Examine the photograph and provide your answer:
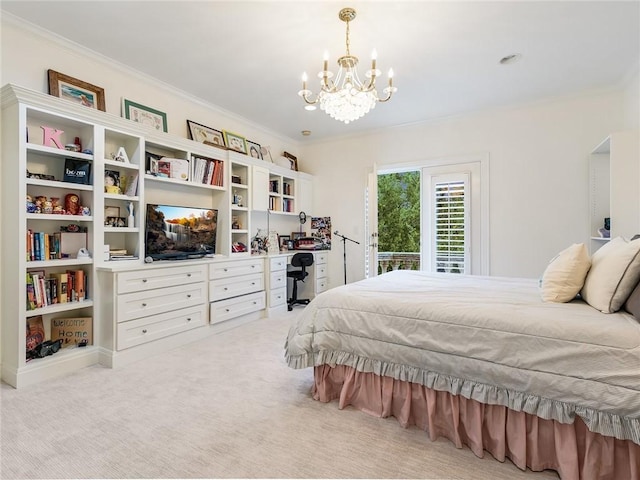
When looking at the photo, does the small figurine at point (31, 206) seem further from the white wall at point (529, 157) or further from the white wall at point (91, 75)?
the white wall at point (529, 157)

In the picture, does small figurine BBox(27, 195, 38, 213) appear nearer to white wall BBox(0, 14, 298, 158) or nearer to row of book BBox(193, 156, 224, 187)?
white wall BBox(0, 14, 298, 158)

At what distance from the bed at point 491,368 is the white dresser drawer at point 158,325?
4.99 feet

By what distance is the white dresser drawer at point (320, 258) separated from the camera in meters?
4.95

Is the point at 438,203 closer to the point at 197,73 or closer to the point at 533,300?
the point at 533,300

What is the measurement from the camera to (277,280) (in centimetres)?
438

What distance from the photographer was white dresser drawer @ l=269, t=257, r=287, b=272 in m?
4.26

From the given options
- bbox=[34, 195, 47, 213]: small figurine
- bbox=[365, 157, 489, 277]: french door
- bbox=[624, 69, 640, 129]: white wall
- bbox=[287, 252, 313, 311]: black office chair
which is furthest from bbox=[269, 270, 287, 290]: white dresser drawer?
bbox=[624, 69, 640, 129]: white wall

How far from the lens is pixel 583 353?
1.32m

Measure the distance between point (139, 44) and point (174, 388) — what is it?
2.80 meters

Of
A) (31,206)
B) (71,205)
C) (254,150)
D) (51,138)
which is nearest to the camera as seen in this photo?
(31,206)

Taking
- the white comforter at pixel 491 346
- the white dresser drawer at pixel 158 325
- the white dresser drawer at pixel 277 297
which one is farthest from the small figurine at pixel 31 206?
the white dresser drawer at pixel 277 297

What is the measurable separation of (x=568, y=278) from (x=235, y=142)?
3.90 metres

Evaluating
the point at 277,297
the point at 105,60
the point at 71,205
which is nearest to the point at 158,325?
the point at 71,205

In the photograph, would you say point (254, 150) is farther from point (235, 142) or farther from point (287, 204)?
point (287, 204)
